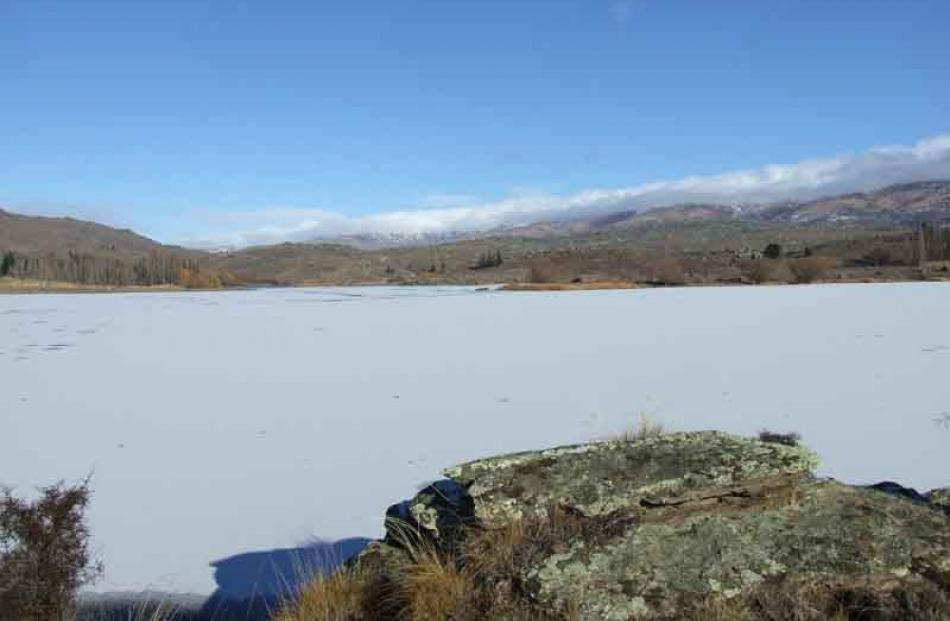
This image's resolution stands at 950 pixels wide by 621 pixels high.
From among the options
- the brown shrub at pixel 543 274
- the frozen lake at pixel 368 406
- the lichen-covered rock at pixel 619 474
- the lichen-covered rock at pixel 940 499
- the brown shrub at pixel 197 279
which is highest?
the brown shrub at pixel 197 279

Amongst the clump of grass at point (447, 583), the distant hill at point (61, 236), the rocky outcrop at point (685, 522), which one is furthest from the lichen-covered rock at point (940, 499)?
the distant hill at point (61, 236)

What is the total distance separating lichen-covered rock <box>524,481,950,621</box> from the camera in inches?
144

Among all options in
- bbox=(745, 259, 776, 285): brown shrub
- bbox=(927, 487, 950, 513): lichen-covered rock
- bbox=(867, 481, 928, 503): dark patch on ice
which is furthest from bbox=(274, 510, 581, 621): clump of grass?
bbox=(745, 259, 776, 285): brown shrub

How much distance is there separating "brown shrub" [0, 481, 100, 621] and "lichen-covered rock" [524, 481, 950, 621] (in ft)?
9.23

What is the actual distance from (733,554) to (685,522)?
325 millimetres

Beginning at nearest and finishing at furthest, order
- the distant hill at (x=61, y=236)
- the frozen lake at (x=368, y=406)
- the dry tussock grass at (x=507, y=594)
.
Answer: the dry tussock grass at (x=507, y=594), the frozen lake at (x=368, y=406), the distant hill at (x=61, y=236)

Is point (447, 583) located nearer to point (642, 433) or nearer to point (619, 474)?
point (619, 474)

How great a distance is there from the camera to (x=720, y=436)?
498cm

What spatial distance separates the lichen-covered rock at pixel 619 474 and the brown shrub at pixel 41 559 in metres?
2.35

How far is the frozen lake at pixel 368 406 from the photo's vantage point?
7.02 metres

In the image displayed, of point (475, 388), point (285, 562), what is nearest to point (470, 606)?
point (285, 562)

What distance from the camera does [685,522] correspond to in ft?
13.5

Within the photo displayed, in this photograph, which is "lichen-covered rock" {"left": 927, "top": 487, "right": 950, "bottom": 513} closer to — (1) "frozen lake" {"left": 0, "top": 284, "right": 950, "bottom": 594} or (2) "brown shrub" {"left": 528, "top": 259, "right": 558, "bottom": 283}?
(1) "frozen lake" {"left": 0, "top": 284, "right": 950, "bottom": 594}

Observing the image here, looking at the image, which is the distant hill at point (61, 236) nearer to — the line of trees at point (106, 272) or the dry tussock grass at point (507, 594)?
the line of trees at point (106, 272)
